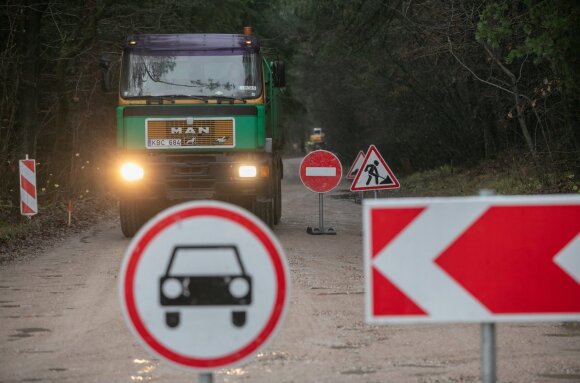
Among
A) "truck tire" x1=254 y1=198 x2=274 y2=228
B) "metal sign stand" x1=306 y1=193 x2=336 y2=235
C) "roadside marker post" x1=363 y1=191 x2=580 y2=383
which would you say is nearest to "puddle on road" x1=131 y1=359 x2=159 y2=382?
"roadside marker post" x1=363 y1=191 x2=580 y2=383

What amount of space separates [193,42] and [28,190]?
4.03 metres

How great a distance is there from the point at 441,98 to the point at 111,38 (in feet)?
48.2

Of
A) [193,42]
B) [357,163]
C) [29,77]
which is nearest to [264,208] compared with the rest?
[193,42]

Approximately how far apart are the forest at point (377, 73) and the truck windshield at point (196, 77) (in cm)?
368

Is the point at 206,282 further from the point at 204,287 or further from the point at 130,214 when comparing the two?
the point at 130,214

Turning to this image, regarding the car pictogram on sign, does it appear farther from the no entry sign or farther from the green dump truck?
the green dump truck

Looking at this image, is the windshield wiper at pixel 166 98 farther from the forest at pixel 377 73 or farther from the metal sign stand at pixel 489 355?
the metal sign stand at pixel 489 355

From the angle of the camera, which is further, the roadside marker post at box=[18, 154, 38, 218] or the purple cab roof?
the roadside marker post at box=[18, 154, 38, 218]

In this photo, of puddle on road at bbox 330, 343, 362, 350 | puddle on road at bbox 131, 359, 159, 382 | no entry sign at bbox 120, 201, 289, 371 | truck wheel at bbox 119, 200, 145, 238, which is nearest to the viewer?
no entry sign at bbox 120, 201, 289, 371

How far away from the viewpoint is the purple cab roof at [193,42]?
16547 mm

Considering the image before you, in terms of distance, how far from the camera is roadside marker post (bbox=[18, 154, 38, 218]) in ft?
57.6

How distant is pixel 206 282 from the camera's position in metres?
3.85

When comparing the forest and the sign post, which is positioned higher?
the forest

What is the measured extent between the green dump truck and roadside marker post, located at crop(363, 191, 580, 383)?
12257 mm
